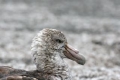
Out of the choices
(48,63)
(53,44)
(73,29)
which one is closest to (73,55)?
(53,44)

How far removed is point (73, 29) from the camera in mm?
19234

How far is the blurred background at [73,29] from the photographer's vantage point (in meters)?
12.9

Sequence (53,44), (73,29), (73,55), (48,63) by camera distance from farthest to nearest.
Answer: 1. (73,29)
2. (73,55)
3. (53,44)
4. (48,63)

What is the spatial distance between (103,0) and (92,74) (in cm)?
1480

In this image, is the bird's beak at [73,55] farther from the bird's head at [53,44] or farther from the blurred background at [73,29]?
the blurred background at [73,29]

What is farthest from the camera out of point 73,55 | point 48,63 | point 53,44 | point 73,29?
point 73,29

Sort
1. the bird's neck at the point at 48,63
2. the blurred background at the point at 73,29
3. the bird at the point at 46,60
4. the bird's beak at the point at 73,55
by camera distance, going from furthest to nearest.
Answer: the blurred background at the point at 73,29 < the bird's beak at the point at 73,55 < the bird's neck at the point at 48,63 < the bird at the point at 46,60

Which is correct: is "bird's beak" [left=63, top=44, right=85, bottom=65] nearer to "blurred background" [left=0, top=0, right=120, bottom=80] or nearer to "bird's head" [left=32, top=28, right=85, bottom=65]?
"bird's head" [left=32, top=28, right=85, bottom=65]

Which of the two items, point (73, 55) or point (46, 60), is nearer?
point (46, 60)

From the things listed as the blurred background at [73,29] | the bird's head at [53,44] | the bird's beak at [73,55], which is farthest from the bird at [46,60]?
the blurred background at [73,29]

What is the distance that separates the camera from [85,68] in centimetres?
1230

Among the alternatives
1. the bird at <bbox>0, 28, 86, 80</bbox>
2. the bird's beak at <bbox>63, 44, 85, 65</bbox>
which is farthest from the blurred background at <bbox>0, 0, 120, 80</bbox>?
the bird at <bbox>0, 28, 86, 80</bbox>

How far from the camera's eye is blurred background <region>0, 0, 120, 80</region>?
1295cm

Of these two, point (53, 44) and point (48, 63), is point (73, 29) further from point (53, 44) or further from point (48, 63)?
point (48, 63)
